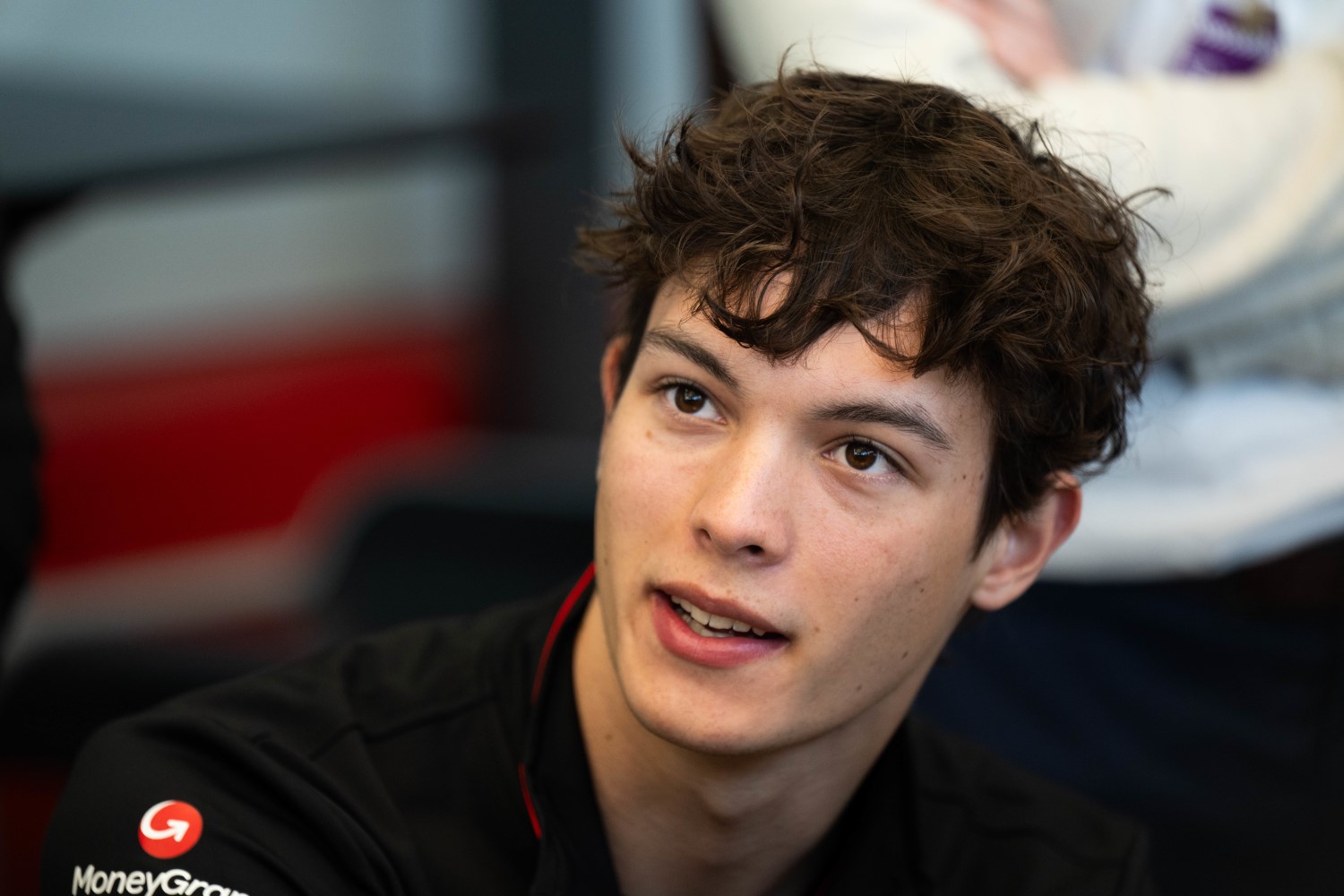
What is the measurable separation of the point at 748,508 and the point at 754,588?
59 millimetres

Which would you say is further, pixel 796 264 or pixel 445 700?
pixel 445 700

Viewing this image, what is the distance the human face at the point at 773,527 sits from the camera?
1.04 m

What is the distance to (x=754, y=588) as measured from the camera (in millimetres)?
1030

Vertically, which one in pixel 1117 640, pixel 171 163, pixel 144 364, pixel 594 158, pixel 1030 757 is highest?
pixel 171 163

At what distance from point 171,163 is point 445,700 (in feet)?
3.18

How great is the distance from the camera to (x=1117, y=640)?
1570 mm

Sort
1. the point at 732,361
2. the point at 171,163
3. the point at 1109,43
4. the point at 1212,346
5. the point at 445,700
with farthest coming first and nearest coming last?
the point at 171,163
the point at 1109,43
the point at 1212,346
the point at 445,700
the point at 732,361

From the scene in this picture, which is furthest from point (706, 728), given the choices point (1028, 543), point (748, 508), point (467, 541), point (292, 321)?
point (292, 321)

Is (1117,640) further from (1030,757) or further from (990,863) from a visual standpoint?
(990,863)

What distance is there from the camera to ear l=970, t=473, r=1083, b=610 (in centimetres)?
124

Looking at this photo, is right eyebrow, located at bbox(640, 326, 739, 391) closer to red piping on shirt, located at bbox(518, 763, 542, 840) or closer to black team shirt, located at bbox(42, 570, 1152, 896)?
black team shirt, located at bbox(42, 570, 1152, 896)

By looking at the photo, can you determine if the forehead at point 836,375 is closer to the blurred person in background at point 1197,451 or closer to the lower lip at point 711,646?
the lower lip at point 711,646

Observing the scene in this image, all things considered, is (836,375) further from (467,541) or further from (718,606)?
(467,541)

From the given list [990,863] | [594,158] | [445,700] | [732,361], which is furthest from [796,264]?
[594,158]
